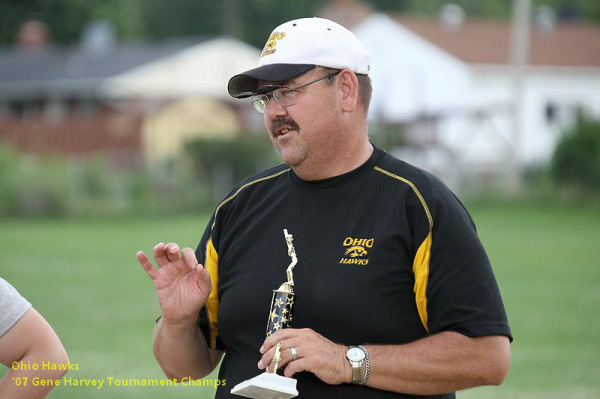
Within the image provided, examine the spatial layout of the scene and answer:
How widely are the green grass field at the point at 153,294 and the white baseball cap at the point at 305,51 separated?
16.5ft

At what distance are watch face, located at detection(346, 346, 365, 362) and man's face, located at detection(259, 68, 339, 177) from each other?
66 centimetres

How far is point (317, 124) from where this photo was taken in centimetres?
331

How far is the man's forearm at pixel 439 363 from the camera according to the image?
3.06 metres

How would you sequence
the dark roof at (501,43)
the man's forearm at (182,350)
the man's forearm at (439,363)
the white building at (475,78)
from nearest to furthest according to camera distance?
1. the man's forearm at (439,363)
2. the man's forearm at (182,350)
3. the white building at (475,78)
4. the dark roof at (501,43)

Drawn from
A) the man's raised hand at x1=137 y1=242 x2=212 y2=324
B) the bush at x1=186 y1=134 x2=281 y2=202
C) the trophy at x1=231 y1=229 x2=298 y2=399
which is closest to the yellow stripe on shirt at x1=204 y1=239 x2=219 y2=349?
the man's raised hand at x1=137 y1=242 x2=212 y2=324

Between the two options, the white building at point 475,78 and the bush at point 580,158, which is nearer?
the bush at point 580,158

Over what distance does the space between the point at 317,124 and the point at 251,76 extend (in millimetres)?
281

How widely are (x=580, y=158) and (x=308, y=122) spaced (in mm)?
25095

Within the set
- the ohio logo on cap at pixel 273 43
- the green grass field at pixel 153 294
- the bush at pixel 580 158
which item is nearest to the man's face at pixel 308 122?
the ohio logo on cap at pixel 273 43

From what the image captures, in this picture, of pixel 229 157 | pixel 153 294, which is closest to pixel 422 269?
pixel 153 294

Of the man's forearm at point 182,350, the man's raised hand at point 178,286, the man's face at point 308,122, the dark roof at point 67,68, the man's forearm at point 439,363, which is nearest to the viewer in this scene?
the man's forearm at point 439,363

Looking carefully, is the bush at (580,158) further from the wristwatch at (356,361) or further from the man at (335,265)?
the wristwatch at (356,361)

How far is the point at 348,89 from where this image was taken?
132 inches

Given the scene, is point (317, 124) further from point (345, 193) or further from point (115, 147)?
point (115, 147)
